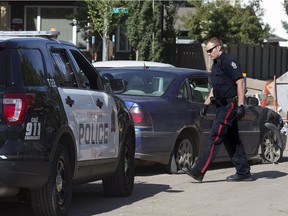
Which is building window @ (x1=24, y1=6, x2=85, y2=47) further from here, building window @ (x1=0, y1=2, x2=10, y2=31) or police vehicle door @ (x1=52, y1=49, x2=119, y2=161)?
police vehicle door @ (x1=52, y1=49, x2=119, y2=161)

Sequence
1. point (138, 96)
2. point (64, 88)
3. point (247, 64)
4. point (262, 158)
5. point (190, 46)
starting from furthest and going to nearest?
point (247, 64) → point (190, 46) → point (262, 158) → point (138, 96) → point (64, 88)

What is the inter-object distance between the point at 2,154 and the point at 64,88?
4.00 ft

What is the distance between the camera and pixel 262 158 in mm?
12438

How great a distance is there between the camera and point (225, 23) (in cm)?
4041

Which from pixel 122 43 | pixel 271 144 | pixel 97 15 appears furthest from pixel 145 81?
pixel 122 43

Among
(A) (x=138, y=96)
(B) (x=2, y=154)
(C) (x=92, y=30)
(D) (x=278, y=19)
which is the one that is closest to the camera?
(B) (x=2, y=154)

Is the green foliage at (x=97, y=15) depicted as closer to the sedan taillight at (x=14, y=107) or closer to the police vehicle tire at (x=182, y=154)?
the police vehicle tire at (x=182, y=154)

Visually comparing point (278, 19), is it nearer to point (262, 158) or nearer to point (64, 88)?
point (262, 158)

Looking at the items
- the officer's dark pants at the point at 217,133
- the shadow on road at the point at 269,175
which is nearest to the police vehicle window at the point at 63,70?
the officer's dark pants at the point at 217,133

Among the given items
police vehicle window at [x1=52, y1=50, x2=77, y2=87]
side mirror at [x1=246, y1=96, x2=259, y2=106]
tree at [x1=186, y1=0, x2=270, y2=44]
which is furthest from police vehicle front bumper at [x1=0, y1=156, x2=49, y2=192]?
tree at [x1=186, y1=0, x2=270, y2=44]

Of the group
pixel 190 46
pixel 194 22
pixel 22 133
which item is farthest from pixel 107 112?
pixel 194 22

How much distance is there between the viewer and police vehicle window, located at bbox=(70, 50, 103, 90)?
7.78 m

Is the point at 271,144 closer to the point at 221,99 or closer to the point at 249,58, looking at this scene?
the point at 221,99

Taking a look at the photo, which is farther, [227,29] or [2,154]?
[227,29]
